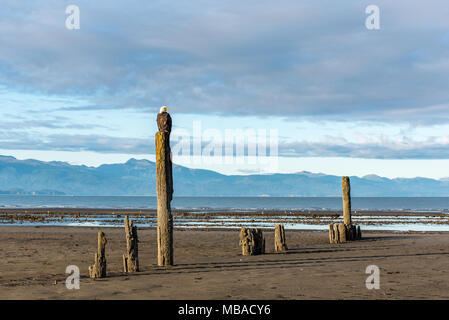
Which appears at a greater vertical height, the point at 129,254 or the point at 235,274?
the point at 129,254

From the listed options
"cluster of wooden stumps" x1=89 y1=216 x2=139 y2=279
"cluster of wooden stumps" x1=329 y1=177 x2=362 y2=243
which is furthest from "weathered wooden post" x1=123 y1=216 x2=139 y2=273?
"cluster of wooden stumps" x1=329 y1=177 x2=362 y2=243

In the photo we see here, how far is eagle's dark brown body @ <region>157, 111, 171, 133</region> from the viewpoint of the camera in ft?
51.8

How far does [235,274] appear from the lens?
14852 mm

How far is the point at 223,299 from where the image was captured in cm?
1109

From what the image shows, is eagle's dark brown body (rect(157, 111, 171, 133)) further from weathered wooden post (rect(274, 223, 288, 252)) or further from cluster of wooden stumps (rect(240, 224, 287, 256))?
weathered wooden post (rect(274, 223, 288, 252))

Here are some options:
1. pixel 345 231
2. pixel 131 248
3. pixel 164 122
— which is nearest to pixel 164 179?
pixel 164 122

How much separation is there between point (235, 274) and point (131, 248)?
124 inches

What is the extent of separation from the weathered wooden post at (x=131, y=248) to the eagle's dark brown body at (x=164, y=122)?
9.79ft

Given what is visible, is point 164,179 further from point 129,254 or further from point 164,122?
point 129,254

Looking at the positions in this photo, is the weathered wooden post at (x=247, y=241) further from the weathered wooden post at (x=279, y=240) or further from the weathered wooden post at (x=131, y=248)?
the weathered wooden post at (x=131, y=248)

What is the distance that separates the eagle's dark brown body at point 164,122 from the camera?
51.8ft

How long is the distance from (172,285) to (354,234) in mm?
17440
